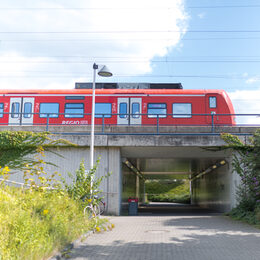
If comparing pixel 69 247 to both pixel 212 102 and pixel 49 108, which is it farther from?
pixel 212 102

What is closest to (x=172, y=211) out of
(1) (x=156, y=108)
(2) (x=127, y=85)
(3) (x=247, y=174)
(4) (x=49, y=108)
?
(1) (x=156, y=108)

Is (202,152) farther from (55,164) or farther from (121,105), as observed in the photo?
(55,164)

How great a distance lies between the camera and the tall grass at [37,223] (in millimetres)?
6043

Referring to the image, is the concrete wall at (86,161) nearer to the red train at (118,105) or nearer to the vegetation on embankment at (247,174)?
the red train at (118,105)

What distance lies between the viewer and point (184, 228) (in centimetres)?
1180

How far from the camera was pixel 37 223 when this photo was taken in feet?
24.3

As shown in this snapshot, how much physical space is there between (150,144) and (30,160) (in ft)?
19.5

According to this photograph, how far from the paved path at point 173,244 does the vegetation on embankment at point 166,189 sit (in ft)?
132

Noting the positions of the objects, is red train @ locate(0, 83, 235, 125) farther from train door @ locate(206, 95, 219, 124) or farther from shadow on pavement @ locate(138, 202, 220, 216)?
shadow on pavement @ locate(138, 202, 220, 216)

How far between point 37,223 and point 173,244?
3.57m

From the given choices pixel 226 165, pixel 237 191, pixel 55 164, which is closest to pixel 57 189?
pixel 55 164

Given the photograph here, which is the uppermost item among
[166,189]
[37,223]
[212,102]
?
[212,102]

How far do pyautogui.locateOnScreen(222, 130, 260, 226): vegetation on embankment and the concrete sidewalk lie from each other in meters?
2.80

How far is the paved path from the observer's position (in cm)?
748
